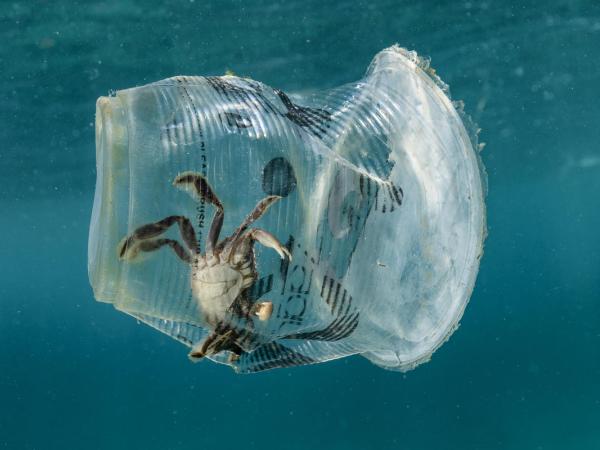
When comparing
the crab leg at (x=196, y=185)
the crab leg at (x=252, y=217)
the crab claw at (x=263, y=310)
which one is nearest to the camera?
the crab leg at (x=196, y=185)

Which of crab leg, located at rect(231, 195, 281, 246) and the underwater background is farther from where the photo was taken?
the underwater background

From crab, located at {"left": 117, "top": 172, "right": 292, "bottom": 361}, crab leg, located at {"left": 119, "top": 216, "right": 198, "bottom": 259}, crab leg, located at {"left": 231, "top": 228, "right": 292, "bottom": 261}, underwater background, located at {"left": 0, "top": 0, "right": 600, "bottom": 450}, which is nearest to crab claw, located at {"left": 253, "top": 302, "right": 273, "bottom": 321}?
crab, located at {"left": 117, "top": 172, "right": 292, "bottom": 361}

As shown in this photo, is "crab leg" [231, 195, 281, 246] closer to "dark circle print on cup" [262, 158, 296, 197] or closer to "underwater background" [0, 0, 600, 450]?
"dark circle print on cup" [262, 158, 296, 197]

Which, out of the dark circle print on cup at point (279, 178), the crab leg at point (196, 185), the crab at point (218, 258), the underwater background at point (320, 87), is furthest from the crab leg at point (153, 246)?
the underwater background at point (320, 87)

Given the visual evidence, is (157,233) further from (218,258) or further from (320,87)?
(320,87)

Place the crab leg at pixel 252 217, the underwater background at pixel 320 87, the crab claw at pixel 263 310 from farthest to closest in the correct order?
the underwater background at pixel 320 87, the crab claw at pixel 263 310, the crab leg at pixel 252 217

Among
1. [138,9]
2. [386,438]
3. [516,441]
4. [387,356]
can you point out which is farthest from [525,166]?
[387,356]

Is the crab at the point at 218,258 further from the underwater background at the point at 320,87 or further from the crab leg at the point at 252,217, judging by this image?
the underwater background at the point at 320,87

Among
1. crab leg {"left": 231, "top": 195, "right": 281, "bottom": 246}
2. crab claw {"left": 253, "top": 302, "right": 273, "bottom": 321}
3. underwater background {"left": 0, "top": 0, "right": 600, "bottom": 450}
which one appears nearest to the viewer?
crab leg {"left": 231, "top": 195, "right": 281, "bottom": 246}
